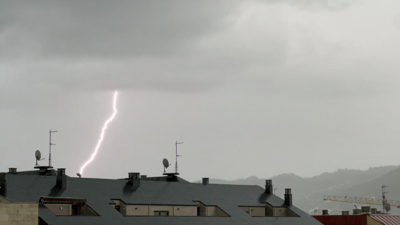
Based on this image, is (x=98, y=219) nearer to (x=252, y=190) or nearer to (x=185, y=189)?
(x=185, y=189)

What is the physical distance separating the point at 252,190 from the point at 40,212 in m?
36.4

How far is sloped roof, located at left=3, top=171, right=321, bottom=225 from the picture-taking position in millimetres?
57719

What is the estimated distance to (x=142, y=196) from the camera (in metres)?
67.8

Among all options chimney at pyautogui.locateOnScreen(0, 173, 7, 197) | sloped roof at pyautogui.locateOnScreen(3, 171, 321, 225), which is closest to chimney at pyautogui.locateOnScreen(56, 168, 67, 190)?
sloped roof at pyautogui.locateOnScreen(3, 171, 321, 225)

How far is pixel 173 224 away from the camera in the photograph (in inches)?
2442

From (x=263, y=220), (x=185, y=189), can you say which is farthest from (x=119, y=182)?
(x=263, y=220)

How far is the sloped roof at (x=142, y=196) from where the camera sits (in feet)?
189

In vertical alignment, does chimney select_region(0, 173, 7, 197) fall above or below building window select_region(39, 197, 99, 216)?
above

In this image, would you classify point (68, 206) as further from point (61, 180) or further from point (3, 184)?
point (3, 184)

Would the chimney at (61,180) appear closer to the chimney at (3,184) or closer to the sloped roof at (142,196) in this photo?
the sloped roof at (142,196)

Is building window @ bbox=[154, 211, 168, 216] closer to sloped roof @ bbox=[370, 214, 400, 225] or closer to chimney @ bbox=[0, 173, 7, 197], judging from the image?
chimney @ bbox=[0, 173, 7, 197]

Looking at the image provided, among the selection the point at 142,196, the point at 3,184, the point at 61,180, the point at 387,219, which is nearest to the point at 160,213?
the point at 142,196

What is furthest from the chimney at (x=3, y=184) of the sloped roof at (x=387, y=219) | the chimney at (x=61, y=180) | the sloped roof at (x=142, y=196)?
the sloped roof at (x=387, y=219)

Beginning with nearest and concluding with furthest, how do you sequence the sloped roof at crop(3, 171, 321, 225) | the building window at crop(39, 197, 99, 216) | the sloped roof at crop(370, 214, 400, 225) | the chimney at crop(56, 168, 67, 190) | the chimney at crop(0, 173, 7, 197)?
the chimney at crop(0, 173, 7, 197) < the sloped roof at crop(3, 171, 321, 225) < the building window at crop(39, 197, 99, 216) < the chimney at crop(56, 168, 67, 190) < the sloped roof at crop(370, 214, 400, 225)
